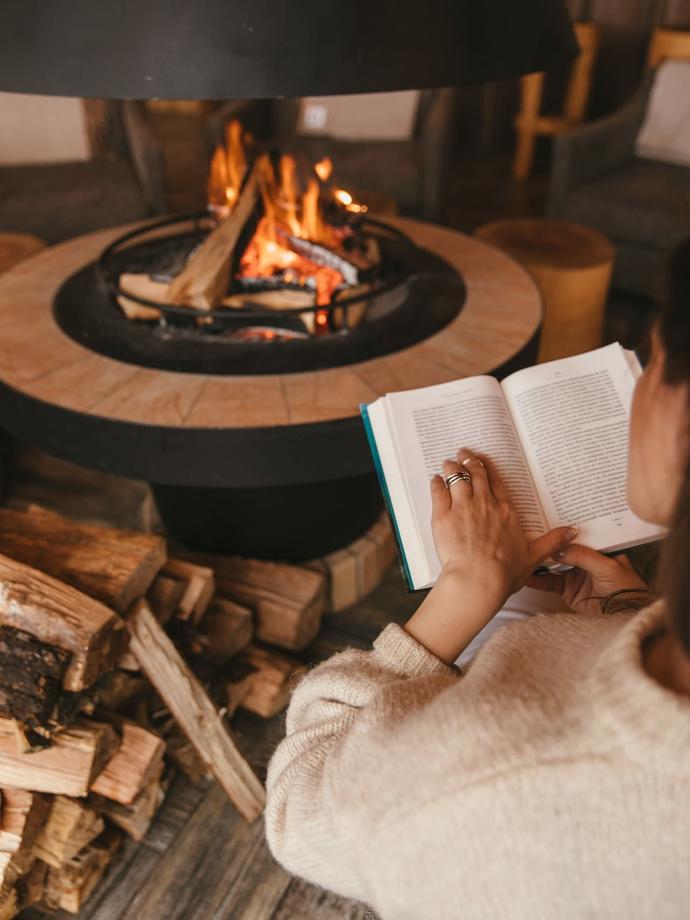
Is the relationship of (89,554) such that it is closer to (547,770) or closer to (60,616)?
(60,616)

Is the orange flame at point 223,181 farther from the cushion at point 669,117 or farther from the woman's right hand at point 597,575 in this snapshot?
the cushion at point 669,117

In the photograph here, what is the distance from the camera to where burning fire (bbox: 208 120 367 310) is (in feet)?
5.35

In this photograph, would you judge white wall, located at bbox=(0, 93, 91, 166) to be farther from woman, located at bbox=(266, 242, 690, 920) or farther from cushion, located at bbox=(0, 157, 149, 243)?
woman, located at bbox=(266, 242, 690, 920)

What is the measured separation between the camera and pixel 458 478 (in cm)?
92

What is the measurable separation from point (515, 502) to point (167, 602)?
0.65 m

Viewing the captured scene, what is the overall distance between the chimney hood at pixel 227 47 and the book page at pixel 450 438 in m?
0.47

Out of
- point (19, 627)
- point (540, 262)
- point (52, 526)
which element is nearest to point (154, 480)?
point (52, 526)

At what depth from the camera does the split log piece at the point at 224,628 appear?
1.48 metres

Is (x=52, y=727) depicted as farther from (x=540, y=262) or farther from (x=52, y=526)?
(x=540, y=262)

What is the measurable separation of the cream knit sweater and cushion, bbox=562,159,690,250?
7.97ft

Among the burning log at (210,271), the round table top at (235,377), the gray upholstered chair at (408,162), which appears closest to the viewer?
the round table top at (235,377)

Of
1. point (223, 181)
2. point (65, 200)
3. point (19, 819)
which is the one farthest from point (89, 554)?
point (65, 200)

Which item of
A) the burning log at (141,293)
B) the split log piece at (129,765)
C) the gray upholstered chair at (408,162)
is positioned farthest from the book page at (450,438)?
the gray upholstered chair at (408,162)

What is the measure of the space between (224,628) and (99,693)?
0.92ft
